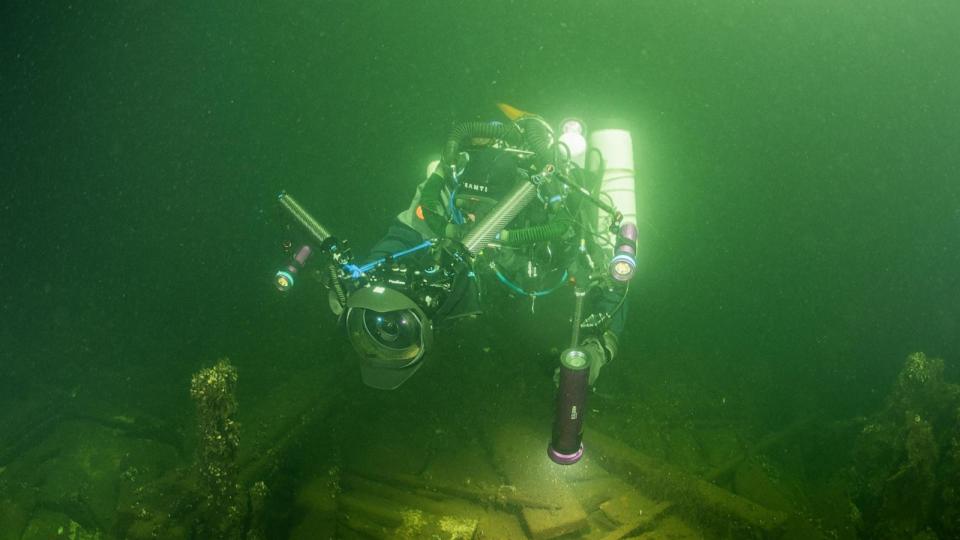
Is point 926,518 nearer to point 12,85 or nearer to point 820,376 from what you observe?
point 820,376

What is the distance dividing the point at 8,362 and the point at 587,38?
18.3 m

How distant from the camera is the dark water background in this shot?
9.29 meters

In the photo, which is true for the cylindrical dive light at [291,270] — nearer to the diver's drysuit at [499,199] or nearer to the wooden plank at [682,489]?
the diver's drysuit at [499,199]

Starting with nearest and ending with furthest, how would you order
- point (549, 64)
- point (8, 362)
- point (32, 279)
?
1. point (8, 362)
2. point (549, 64)
3. point (32, 279)

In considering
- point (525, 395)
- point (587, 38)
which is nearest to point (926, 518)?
point (525, 395)

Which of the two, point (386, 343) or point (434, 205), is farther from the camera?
point (434, 205)

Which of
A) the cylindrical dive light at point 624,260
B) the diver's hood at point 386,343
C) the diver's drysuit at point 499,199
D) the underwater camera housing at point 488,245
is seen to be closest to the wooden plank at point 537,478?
the underwater camera housing at point 488,245

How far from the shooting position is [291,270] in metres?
3.55

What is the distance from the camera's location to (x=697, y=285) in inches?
432

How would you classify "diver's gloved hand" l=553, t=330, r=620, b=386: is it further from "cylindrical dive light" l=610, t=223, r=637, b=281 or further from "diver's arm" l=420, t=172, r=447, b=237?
"diver's arm" l=420, t=172, r=447, b=237

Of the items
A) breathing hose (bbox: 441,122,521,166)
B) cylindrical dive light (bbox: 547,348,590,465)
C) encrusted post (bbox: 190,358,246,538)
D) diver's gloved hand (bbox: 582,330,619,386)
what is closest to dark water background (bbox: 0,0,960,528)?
encrusted post (bbox: 190,358,246,538)

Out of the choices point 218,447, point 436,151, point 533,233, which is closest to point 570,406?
point 533,233

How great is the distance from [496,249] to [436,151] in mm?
9931

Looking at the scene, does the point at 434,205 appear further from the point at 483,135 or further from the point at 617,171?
the point at 617,171
